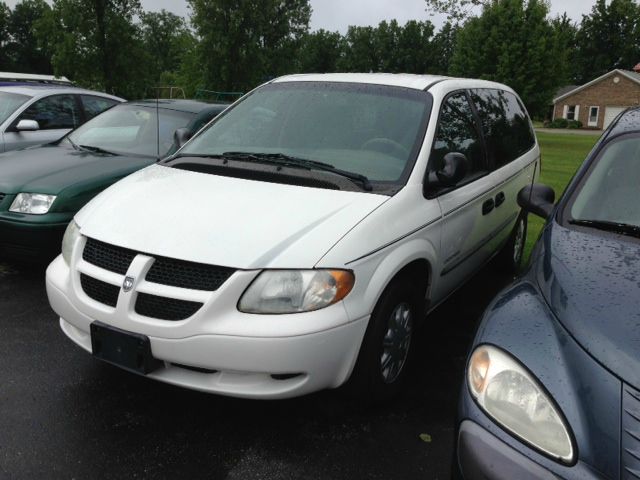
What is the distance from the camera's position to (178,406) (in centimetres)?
301

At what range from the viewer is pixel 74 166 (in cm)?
493

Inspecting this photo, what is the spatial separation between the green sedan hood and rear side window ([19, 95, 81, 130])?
177 cm

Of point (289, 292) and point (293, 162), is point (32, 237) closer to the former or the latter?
point (293, 162)

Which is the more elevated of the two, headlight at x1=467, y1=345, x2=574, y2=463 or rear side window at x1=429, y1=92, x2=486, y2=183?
rear side window at x1=429, y1=92, x2=486, y2=183

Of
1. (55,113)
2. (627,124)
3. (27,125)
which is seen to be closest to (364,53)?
(55,113)

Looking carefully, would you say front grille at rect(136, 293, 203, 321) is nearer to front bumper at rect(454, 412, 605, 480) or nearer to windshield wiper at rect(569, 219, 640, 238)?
front bumper at rect(454, 412, 605, 480)

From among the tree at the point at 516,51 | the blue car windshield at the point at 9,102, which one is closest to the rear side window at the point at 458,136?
the blue car windshield at the point at 9,102

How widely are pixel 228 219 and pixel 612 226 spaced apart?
5.82 feet

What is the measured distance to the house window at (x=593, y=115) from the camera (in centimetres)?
6000

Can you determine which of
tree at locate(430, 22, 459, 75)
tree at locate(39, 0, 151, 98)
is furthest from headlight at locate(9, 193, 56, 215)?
tree at locate(430, 22, 459, 75)

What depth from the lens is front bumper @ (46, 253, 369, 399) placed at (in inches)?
95.4

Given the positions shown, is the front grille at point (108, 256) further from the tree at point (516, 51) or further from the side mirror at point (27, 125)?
the tree at point (516, 51)

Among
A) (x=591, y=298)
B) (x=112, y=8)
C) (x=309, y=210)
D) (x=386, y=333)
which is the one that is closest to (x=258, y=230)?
(x=309, y=210)

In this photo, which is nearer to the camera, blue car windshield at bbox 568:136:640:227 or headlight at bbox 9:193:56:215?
blue car windshield at bbox 568:136:640:227
